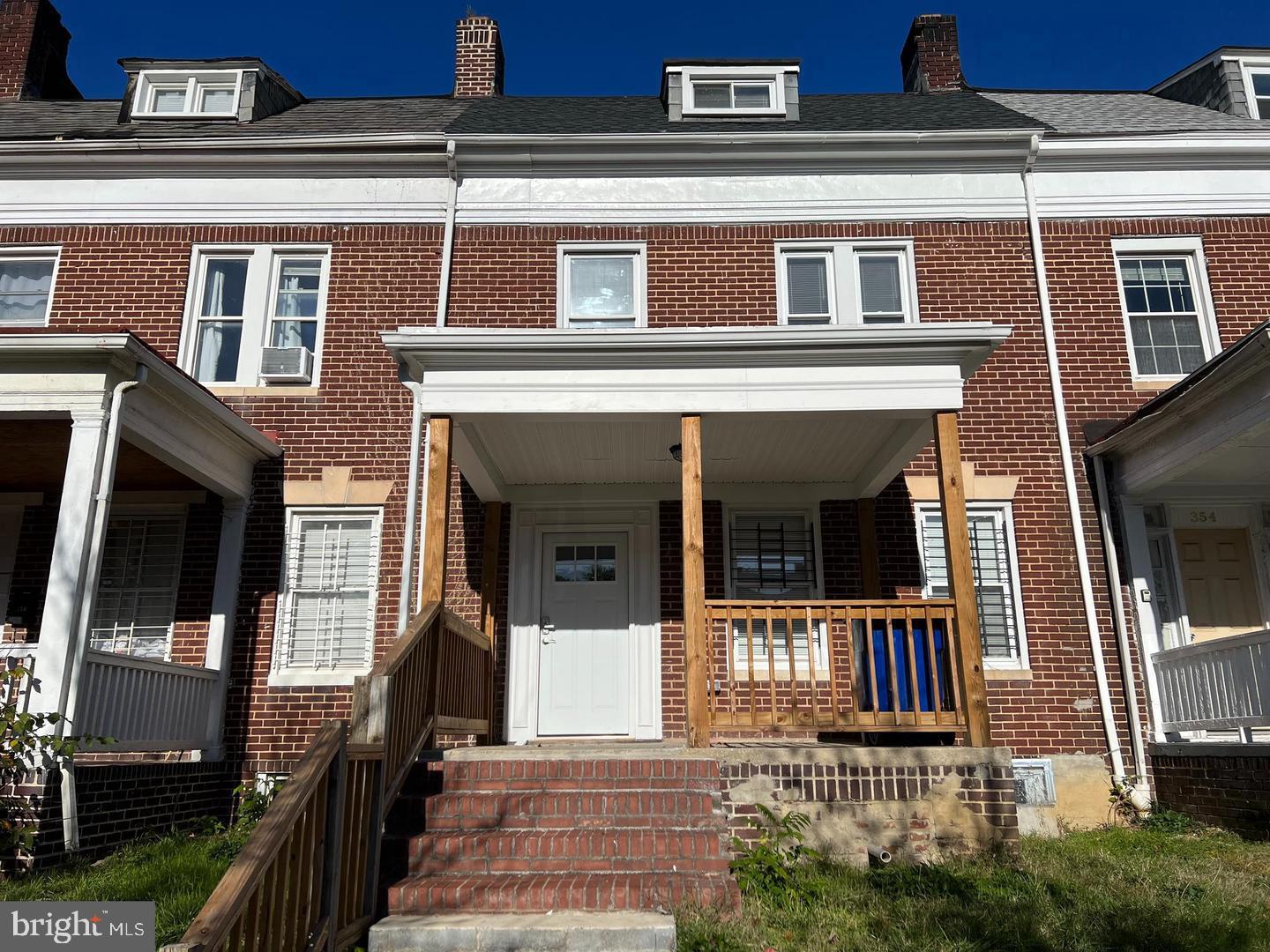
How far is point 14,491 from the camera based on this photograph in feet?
32.0

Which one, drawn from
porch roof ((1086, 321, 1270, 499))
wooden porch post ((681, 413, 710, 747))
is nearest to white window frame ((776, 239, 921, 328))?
porch roof ((1086, 321, 1270, 499))

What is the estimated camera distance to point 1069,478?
982 centimetres

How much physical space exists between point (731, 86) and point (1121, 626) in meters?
8.00

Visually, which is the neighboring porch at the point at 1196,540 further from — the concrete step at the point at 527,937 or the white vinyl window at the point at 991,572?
the concrete step at the point at 527,937

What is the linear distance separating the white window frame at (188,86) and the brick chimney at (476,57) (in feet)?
10.0

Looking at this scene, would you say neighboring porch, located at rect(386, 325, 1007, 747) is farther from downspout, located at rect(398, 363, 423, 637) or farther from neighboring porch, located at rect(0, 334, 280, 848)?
neighboring porch, located at rect(0, 334, 280, 848)

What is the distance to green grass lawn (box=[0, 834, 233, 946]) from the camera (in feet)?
17.1

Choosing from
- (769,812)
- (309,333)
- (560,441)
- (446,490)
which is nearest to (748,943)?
(769,812)

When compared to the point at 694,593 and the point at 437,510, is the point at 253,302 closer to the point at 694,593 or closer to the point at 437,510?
the point at 437,510

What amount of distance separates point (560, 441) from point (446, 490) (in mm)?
1521

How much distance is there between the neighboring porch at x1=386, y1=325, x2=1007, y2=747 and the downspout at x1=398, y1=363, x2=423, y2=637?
69 centimetres

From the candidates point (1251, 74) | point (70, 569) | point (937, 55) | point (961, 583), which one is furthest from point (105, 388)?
point (1251, 74)

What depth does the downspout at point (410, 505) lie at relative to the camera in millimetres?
9453

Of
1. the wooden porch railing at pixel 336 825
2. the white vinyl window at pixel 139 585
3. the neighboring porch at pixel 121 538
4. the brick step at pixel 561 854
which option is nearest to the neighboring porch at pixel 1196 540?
the brick step at pixel 561 854
